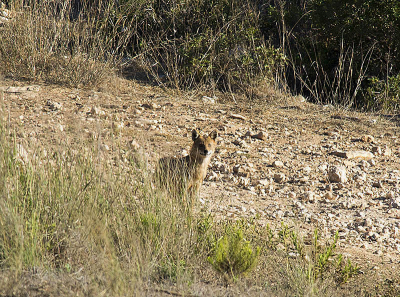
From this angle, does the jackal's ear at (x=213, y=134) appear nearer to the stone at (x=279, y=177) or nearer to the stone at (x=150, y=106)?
the stone at (x=279, y=177)

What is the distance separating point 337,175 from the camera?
6.19 metres

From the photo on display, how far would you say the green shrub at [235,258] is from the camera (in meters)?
3.78

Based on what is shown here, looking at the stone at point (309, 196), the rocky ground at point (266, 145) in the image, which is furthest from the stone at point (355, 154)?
the stone at point (309, 196)

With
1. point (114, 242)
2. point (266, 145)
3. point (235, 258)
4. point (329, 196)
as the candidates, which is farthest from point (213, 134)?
point (114, 242)

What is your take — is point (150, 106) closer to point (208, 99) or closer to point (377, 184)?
point (208, 99)

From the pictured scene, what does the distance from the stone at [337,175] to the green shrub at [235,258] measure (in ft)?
8.91

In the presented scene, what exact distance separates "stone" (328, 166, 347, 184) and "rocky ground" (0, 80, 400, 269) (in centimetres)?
1

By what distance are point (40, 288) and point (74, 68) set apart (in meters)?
6.18

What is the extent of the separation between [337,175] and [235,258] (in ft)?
9.47

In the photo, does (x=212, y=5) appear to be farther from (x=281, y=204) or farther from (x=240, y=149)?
(x=281, y=204)

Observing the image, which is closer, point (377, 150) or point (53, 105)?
point (377, 150)

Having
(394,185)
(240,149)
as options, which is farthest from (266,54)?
(394,185)

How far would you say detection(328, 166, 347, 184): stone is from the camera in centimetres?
619

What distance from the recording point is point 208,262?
13.3 feet
